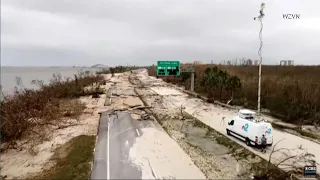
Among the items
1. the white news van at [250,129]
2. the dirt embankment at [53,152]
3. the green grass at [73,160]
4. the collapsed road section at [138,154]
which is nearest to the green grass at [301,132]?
the white news van at [250,129]

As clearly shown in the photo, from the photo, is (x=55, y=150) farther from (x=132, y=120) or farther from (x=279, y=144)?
(x=279, y=144)

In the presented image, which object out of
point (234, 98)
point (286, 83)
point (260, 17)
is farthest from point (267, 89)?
point (260, 17)

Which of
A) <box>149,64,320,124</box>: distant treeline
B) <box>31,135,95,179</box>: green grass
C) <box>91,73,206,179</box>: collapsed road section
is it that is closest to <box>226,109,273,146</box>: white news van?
<box>91,73,206,179</box>: collapsed road section

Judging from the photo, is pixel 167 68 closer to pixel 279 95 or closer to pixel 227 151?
pixel 279 95

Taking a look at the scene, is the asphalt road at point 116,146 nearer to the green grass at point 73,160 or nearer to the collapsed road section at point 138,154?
the collapsed road section at point 138,154

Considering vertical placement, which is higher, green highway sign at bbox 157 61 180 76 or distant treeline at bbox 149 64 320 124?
green highway sign at bbox 157 61 180 76

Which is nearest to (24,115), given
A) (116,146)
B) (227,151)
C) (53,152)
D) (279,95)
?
(53,152)

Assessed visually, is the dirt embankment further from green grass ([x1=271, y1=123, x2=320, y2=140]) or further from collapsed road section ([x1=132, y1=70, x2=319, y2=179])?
green grass ([x1=271, y1=123, x2=320, y2=140])

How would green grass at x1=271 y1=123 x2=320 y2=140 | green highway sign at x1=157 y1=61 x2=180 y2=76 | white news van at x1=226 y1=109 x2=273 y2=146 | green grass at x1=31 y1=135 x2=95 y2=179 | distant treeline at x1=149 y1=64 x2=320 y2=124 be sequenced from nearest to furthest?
1. green grass at x1=31 y1=135 x2=95 y2=179
2. white news van at x1=226 y1=109 x2=273 y2=146
3. green grass at x1=271 y1=123 x2=320 y2=140
4. distant treeline at x1=149 y1=64 x2=320 y2=124
5. green highway sign at x1=157 y1=61 x2=180 y2=76
